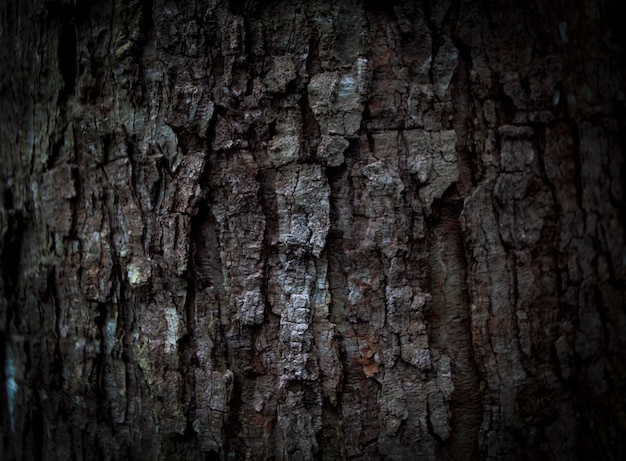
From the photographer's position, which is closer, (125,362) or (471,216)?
(471,216)

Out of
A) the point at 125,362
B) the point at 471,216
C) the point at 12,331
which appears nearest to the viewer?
the point at 471,216

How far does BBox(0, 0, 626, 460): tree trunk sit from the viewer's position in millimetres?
1087

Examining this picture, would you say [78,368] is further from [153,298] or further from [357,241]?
[357,241]

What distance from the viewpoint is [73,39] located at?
1237 millimetres

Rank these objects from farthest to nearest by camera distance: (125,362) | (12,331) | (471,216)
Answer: (12,331) < (125,362) < (471,216)

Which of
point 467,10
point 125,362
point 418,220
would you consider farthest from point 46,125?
point 467,10

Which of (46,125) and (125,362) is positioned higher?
(46,125)

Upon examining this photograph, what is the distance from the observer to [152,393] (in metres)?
1.16

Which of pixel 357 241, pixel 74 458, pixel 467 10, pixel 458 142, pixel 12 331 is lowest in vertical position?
pixel 74 458

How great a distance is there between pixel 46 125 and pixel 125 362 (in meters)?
0.69

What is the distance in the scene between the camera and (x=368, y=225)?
109cm

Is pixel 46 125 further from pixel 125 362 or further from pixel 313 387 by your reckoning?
pixel 313 387

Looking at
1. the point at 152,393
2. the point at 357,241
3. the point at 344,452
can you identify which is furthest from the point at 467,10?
the point at 152,393

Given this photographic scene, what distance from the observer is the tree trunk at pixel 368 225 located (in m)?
1.09
